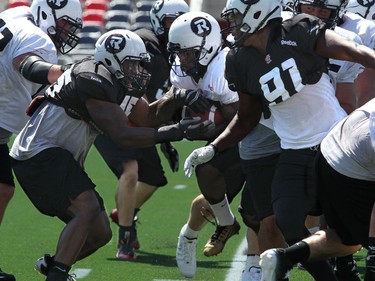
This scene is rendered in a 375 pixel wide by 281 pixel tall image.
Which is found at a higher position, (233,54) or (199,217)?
(233,54)

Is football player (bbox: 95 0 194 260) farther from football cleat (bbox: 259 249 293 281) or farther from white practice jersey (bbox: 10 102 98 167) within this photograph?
football cleat (bbox: 259 249 293 281)

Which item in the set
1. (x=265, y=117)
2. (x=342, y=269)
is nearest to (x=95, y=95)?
(x=265, y=117)

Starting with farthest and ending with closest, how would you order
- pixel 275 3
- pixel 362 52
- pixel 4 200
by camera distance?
pixel 4 200
pixel 275 3
pixel 362 52

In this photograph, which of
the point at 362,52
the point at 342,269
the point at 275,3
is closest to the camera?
the point at 362,52

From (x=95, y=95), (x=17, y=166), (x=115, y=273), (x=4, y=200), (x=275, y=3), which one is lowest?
(x=115, y=273)

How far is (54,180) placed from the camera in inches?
210

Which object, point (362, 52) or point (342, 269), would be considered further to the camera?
point (342, 269)

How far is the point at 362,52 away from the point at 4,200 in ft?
7.80

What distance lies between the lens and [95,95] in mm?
5215

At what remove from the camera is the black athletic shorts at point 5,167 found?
6207mm

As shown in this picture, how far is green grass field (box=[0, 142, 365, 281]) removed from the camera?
252 inches

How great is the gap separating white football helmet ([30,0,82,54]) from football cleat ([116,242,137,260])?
1455 millimetres

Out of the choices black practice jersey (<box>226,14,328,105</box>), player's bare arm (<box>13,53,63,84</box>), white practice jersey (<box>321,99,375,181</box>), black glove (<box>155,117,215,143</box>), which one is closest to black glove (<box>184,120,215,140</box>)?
black glove (<box>155,117,215,143</box>)

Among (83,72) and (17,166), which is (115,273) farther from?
(83,72)
